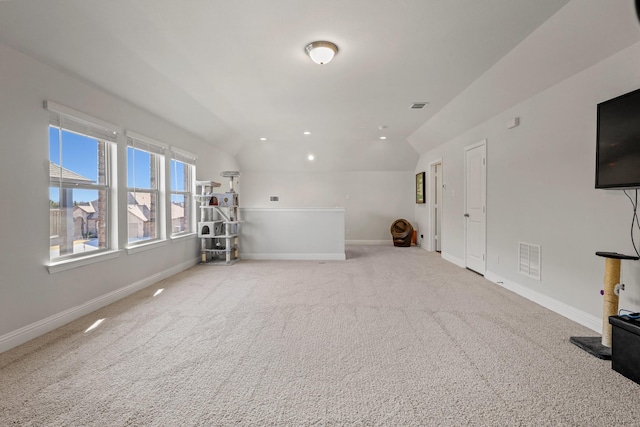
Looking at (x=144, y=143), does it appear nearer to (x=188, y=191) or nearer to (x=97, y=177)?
(x=97, y=177)

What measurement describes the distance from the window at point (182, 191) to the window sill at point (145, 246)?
0.56 metres

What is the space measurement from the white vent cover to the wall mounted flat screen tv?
123 centimetres

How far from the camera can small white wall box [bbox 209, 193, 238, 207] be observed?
5750 millimetres

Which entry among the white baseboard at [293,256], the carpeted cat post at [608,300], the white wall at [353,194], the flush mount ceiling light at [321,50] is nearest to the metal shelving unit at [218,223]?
the white baseboard at [293,256]

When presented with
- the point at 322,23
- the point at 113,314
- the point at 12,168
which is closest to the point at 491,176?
the point at 322,23

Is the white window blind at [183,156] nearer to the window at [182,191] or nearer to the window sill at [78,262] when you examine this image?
the window at [182,191]

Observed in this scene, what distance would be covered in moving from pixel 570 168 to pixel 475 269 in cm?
246

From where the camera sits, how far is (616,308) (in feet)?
7.41

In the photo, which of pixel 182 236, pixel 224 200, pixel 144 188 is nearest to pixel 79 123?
pixel 144 188

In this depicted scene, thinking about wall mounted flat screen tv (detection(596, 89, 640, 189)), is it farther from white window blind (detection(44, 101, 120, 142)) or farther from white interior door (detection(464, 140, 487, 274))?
white window blind (detection(44, 101, 120, 142))

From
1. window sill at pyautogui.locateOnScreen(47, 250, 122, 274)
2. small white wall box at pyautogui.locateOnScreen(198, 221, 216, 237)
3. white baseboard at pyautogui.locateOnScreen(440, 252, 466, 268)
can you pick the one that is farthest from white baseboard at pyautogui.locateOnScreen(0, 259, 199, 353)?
white baseboard at pyautogui.locateOnScreen(440, 252, 466, 268)

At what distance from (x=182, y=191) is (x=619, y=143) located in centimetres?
573

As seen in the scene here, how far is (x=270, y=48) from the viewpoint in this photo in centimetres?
308

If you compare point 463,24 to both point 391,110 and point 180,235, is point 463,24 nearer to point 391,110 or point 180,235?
point 391,110
